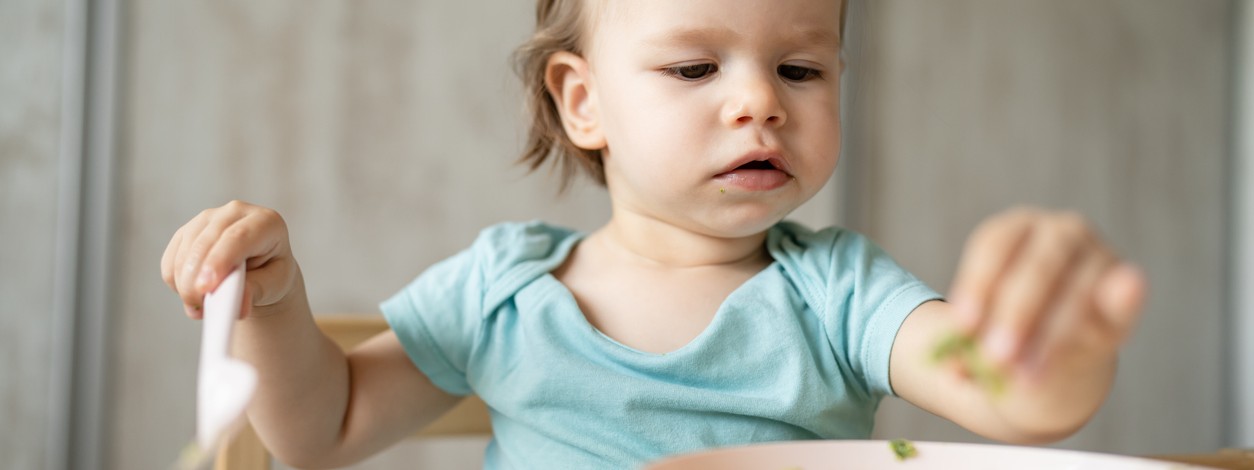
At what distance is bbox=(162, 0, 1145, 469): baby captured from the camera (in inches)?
26.7

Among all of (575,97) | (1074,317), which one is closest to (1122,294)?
(1074,317)

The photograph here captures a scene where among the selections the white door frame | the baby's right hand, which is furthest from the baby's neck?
the white door frame

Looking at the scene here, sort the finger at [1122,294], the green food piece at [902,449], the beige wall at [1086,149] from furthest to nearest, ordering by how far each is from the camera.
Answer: the beige wall at [1086,149] < the green food piece at [902,449] < the finger at [1122,294]

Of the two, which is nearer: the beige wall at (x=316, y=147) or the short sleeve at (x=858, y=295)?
the short sleeve at (x=858, y=295)

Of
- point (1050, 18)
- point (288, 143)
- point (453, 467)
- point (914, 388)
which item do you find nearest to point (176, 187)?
point (288, 143)

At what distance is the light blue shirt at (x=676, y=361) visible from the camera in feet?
2.30

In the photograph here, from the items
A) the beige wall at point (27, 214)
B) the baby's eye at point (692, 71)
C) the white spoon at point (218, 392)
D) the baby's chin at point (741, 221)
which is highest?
the baby's eye at point (692, 71)

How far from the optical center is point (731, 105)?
69cm

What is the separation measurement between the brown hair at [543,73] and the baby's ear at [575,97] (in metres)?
0.01

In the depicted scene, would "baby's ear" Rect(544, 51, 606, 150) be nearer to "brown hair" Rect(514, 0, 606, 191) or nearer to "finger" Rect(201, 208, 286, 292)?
"brown hair" Rect(514, 0, 606, 191)

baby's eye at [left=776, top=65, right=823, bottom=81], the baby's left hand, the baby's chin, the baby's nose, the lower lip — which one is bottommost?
the baby's chin

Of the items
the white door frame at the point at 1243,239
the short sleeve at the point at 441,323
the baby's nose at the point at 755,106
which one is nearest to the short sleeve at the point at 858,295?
the baby's nose at the point at 755,106

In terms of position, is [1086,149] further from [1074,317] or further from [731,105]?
[1074,317]

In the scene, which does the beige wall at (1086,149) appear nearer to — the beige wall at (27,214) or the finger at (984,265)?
the beige wall at (27,214)
